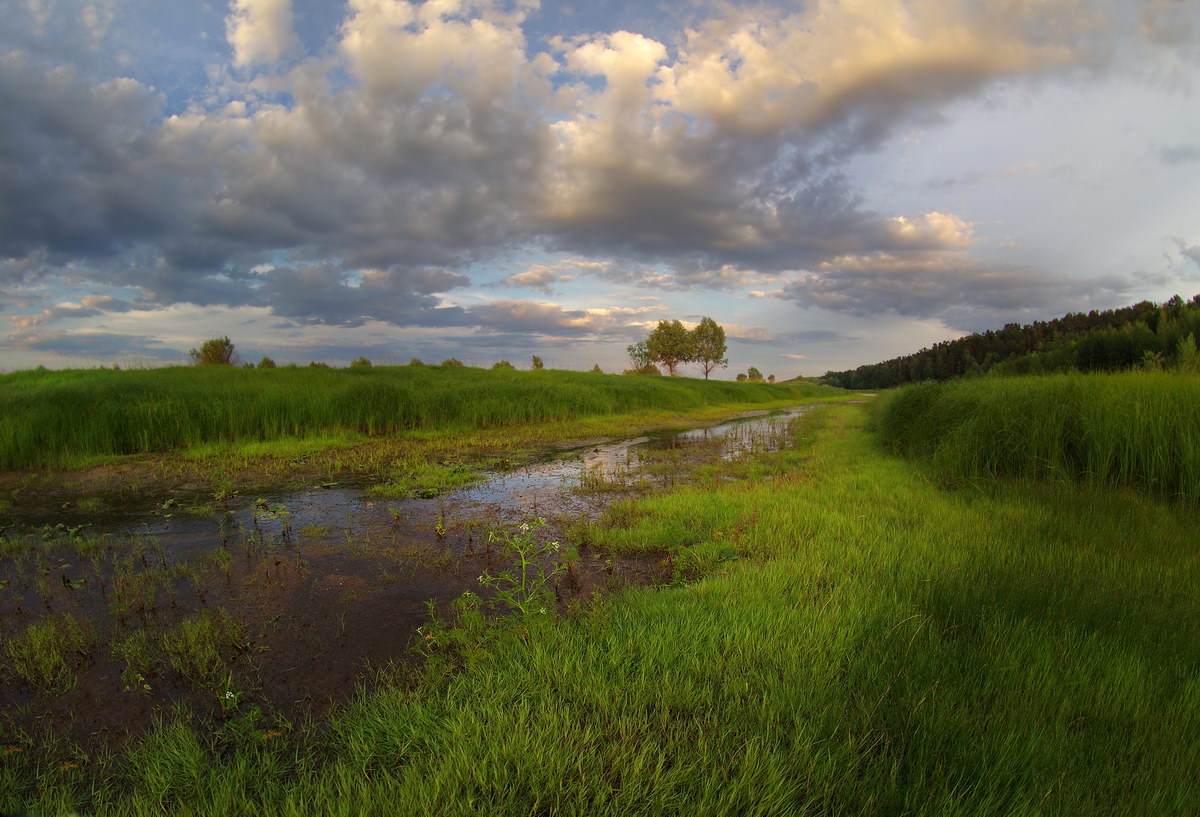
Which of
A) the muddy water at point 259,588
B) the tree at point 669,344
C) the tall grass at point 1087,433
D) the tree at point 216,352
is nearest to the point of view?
the muddy water at point 259,588

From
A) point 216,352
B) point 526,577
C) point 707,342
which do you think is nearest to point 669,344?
point 707,342

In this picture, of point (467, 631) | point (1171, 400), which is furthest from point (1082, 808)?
point (1171, 400)

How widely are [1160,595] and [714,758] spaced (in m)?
3.52

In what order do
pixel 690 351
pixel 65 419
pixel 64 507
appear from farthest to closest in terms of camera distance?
pixel 690 351 → pixel 65 419 → pixel 64 507

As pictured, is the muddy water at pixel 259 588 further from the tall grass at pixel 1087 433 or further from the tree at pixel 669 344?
the tree at pixel 669 344

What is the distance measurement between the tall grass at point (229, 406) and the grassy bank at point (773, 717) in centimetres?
1076

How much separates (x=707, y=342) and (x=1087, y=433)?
6416cm

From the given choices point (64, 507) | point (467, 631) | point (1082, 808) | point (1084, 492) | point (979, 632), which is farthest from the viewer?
point (64, 507)

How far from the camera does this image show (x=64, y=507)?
6.85 metres

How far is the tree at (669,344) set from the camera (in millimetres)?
67000

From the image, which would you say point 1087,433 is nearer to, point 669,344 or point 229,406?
point 229,406

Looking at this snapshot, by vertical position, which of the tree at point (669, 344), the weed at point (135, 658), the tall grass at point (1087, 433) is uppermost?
the tree at point (669, 344)

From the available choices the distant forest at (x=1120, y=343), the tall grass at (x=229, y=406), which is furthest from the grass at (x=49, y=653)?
the distant forest at (x=1120, y=343)

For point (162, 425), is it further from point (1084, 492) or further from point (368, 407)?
point (1084, 492)
